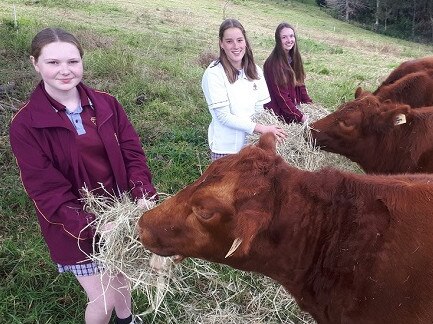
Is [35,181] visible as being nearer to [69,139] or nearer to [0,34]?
[69,139]

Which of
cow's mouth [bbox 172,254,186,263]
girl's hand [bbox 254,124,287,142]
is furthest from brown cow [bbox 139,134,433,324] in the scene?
girl's hand [bbox 254,124,287,142]

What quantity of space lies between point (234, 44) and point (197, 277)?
1979mm

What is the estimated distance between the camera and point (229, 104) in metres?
4.19

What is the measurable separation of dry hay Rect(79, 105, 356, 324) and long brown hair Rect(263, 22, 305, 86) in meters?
0.41

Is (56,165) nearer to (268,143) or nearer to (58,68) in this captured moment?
(58,68)

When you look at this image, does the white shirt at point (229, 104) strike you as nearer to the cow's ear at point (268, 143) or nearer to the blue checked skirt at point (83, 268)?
the cow's ear at point (268, 143)

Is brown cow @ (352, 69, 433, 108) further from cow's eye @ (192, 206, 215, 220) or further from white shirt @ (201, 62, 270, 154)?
cow's eye @ (192, 206, 215, 220)

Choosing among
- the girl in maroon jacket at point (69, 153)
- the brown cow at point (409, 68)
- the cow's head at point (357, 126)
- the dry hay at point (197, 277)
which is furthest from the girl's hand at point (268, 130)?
the brown cow at point (409, 68)

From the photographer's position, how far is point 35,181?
9.05ft

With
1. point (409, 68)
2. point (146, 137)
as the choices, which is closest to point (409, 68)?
point (409, 68)

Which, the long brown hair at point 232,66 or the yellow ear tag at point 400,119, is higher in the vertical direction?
the long brown hair at point 232,66

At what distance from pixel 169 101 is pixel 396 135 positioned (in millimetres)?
4134

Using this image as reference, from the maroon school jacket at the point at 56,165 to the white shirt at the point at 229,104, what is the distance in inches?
51.6

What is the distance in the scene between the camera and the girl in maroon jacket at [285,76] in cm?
527
